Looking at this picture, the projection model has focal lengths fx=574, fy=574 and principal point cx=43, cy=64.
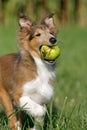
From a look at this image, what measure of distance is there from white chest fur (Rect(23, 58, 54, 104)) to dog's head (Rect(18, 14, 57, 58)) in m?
0.21

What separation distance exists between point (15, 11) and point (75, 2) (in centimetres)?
503

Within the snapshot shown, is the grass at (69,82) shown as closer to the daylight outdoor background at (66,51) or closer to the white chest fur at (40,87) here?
the daylight outdoor background at (66,51)

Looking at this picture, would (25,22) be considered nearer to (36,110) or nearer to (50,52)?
(50,52)

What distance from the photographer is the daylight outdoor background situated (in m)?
8.04

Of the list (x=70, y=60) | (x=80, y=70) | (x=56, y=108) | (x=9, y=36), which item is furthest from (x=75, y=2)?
(x=56, y=108)

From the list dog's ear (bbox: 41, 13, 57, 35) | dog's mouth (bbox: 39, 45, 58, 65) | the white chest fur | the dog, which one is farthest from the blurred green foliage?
dog's mouth (bbox: 39, 45, 58, 65)

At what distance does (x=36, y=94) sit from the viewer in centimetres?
861

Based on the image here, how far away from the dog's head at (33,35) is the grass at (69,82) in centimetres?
43

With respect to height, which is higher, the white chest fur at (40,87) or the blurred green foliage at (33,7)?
the white chest fur at (40,87)

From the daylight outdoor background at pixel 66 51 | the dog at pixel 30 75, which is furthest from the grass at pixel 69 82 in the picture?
the dog at pixel 30 75

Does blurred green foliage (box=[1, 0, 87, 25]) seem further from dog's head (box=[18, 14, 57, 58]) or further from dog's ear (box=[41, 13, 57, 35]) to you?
dog's head (box=[18, 14, 57, 58])

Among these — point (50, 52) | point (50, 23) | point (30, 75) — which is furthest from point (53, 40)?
point (50, 23)

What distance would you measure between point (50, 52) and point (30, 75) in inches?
22.3

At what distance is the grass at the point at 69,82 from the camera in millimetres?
7801
